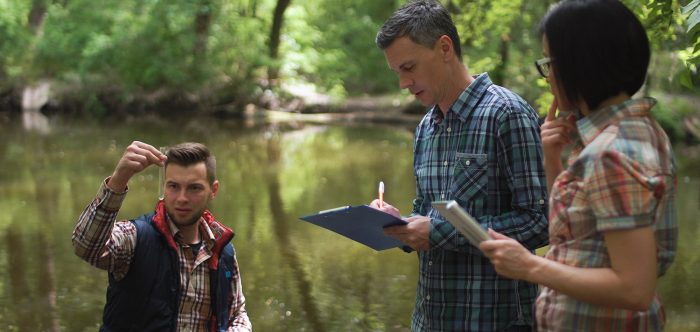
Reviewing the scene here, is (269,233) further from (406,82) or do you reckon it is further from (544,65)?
(544,65)

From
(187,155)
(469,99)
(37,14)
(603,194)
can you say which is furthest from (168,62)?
(603,194)

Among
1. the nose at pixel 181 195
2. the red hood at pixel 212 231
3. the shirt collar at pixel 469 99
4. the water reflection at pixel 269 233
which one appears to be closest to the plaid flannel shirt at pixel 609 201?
the shirt collar at pixel 469 99

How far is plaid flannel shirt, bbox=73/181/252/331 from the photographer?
10.4 ft

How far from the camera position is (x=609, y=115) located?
218 cm

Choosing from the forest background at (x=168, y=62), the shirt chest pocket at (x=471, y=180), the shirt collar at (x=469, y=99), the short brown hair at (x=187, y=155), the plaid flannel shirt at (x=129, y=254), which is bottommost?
the plaid flannel shirt at (x=129, y=254)

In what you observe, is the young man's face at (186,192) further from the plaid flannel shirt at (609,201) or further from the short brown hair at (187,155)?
the plaid flannel shirt at (609,201)

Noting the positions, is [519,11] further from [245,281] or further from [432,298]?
[432,298]

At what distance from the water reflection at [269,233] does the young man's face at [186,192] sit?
3.04 m

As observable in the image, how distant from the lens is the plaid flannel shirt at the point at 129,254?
10.4 ft

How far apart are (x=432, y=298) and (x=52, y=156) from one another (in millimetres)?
13786

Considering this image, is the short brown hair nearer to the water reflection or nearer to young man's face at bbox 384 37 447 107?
young man's face at bbox 384 37 447 107

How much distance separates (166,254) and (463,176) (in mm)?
1125

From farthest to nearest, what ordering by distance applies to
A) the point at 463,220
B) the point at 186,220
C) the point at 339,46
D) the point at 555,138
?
1. the point at 339,46
2. the point at 186,220
3. the point at 555,138
4. the point at 463,220

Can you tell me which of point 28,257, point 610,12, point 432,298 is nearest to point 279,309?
point 28,257
